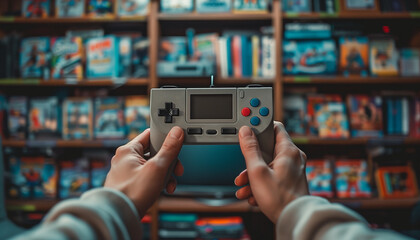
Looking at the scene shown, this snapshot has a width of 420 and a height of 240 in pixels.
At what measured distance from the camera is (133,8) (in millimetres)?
1922

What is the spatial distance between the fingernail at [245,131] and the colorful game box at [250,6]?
135cm

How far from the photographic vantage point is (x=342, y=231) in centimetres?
37

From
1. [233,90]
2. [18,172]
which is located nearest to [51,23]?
[18,172]

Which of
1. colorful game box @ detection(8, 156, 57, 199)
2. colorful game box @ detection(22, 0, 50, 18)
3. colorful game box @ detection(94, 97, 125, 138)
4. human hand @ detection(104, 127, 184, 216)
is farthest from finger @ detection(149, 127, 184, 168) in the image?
colorful game box @ detection(22, 0, 50, 18)

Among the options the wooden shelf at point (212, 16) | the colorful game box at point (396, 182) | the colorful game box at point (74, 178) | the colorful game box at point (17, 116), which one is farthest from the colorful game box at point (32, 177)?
the colorful game box at point (396, 182)

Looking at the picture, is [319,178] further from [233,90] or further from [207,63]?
[233,90]

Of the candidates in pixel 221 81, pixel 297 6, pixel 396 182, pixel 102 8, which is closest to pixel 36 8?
pixel 102 8

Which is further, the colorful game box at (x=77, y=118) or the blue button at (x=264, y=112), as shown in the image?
the colorful game box at (x=77, y=118)

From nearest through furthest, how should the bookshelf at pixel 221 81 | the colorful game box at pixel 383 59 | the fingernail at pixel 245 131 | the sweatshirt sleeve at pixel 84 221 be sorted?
the sweatshirt sleeve at pixel 84 221, the fingernail at pixel 245 131, the bookshelf at pixel 221 81, the colorful game box at pixel 383 59

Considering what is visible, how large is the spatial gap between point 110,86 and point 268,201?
1751mm

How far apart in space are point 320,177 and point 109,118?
1.38 meters

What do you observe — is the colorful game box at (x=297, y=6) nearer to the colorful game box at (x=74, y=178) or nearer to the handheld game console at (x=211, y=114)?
the handheld game console at (x=211, y=114)

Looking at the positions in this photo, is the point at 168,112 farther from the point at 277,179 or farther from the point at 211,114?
the point at 277,179

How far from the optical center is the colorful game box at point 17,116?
77.0 inches
